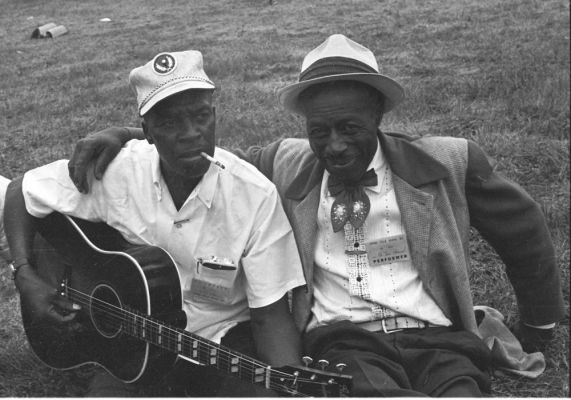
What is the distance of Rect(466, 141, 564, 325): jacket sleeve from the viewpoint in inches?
114

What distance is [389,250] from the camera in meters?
2.78

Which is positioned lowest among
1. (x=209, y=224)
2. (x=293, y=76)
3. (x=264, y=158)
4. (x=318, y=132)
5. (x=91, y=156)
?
(x=293, y=76)

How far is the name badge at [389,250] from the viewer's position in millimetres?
2766

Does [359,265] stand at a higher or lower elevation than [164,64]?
lower

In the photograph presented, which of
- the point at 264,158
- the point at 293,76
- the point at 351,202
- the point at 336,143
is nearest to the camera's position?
the point at 336,143

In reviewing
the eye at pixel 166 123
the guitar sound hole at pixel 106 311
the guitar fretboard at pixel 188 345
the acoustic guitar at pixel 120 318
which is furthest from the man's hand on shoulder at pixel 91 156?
the guitar fretboard at pixel 188 345

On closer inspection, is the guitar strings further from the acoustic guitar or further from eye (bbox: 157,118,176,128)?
eye (bbox: 157,118,176,128)

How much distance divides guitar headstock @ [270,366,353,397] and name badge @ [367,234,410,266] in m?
0.56

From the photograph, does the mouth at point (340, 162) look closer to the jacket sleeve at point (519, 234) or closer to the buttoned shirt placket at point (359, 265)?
the buttoned shirt placket at point (359, 265)

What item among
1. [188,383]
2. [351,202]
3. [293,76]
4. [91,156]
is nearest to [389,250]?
[351,202]

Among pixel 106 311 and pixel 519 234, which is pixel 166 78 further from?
pixel 519 234

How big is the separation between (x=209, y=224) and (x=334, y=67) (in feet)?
2.55

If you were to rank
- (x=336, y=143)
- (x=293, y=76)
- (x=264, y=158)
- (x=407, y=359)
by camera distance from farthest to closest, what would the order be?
(x=293, y=76), (x=264, y=158), (x=336, y=143), (x=407, y=359)

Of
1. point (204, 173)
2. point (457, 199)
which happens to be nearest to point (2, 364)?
point (204, 173)
